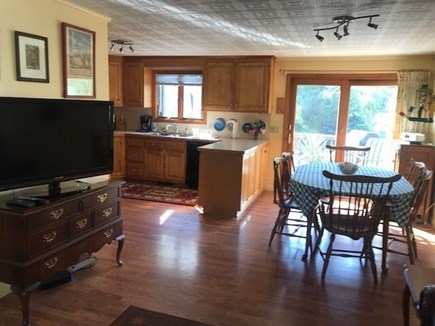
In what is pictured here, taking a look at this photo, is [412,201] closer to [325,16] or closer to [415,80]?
[325,16]

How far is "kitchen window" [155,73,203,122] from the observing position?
6480 mm

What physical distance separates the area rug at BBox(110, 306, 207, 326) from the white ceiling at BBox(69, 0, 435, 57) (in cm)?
233

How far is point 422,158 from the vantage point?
15.3 ft

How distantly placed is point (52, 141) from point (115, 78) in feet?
13.4


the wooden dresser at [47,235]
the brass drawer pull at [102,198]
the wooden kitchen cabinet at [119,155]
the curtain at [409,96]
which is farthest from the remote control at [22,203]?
the curtain at [409,96]

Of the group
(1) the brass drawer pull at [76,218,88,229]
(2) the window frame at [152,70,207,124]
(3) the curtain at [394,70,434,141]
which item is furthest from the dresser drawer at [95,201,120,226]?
(3) the curtain at [394,70,434,141]

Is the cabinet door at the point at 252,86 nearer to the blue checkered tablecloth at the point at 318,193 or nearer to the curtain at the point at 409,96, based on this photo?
the curtain at the point at 409,96

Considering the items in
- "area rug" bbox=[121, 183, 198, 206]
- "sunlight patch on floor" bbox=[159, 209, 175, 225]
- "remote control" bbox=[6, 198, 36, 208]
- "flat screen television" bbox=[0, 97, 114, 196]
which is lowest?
"sunlight patch on floor" bbox=[159, 209, 175, 225]

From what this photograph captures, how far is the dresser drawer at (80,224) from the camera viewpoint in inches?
99.7

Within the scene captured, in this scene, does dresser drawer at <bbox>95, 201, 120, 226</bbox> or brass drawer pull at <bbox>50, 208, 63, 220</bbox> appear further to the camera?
dresser drawer at <bbox>95, 201, 120, 226</bbox>

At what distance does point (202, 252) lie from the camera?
3506mm

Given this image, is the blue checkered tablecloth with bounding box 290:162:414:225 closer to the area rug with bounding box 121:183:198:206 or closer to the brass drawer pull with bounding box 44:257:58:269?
the area rug with bounding box 121:183:198:206

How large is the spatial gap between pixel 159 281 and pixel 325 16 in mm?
2654

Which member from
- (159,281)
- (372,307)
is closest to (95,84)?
(159,281)
